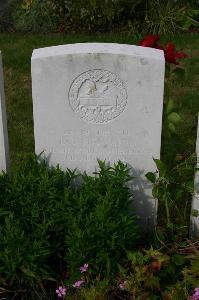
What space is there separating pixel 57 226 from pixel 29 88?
9.95ft

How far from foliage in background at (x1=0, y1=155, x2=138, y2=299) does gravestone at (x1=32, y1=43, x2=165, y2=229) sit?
146 mm

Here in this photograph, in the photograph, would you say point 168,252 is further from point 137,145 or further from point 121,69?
point 121,69

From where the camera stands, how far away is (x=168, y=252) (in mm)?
3400

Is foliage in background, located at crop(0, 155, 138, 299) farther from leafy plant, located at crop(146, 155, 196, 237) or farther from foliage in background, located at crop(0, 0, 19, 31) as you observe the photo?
foliage in background, located at crop(0, 0, 19, 31)

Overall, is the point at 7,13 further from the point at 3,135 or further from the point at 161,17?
the point at 3,135

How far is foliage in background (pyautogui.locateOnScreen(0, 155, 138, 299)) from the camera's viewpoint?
10.2 ft

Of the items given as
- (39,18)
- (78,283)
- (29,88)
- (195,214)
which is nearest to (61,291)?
(78,283)

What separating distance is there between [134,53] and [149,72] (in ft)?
0.44

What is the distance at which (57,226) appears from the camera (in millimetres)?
3277

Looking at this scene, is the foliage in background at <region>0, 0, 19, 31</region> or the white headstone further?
the foliage in background at <region>0, 0, 19, 31</region>

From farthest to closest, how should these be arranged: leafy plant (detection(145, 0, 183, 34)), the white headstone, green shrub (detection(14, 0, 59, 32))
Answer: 1. green shrub (detection(14, 0, 59, 32))
2. leafy plant (detection(145, 0, 183, 34))
3. the white headstone

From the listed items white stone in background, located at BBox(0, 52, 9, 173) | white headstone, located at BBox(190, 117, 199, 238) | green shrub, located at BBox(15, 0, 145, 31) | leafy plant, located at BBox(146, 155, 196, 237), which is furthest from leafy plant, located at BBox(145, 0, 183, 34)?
white stone in background, located at BBox(0, 52, 9, 173)

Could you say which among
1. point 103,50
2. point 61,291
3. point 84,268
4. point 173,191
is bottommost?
point 61,291

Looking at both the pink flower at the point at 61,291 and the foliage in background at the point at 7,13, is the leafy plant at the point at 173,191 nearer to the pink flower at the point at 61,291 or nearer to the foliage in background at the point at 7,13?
the pink flower at the point at 61,291
